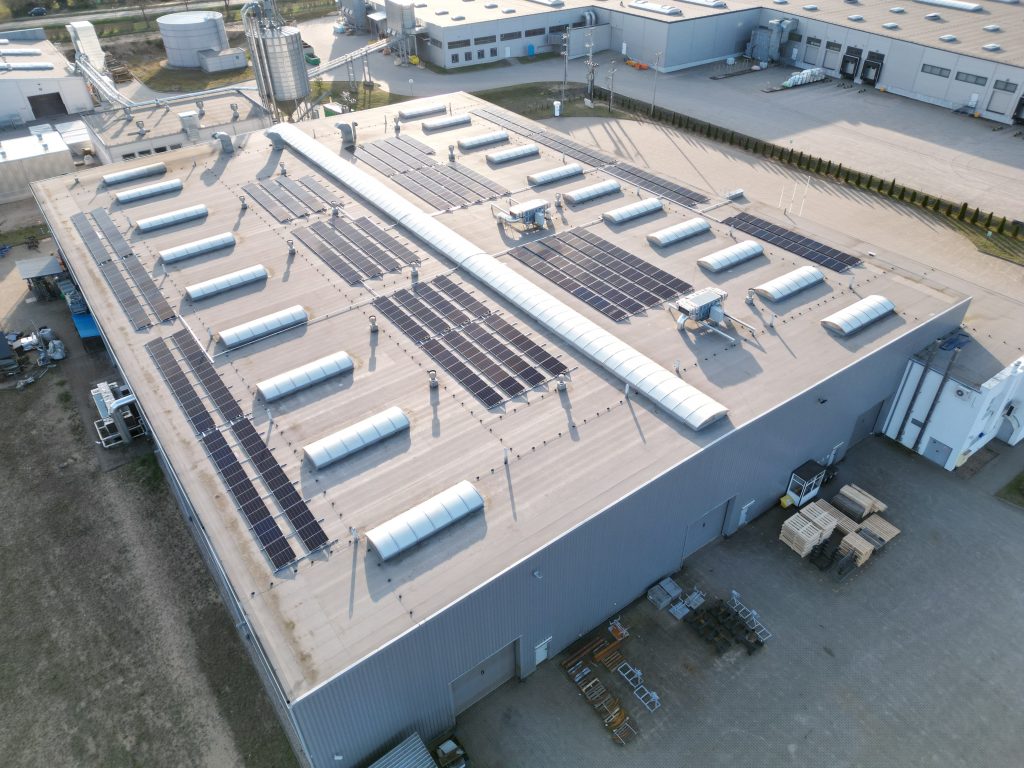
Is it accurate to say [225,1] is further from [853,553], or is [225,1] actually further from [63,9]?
[853,553]

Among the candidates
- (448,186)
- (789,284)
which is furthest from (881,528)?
(448,186)

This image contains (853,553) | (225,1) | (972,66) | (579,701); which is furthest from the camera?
(225,1)

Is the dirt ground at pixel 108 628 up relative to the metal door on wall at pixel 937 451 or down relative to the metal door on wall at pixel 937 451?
down

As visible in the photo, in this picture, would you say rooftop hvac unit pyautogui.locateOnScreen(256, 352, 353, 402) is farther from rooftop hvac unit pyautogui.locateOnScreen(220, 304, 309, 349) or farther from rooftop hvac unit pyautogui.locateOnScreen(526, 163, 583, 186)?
rooftop hvac unit pyautogui.locateOnScreen(526, 163, 583, 186)

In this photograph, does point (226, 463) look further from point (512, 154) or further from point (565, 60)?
point (565, 60)

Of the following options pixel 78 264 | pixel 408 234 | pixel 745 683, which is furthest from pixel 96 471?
pixel 745 683

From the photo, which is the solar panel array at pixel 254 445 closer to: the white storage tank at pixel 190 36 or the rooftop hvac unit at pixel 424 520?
the rooftop hvac unit at pixel 424 520

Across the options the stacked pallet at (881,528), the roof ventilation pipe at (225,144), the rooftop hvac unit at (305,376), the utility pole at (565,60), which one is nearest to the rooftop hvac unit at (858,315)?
the stacked pallet at (881,528)
